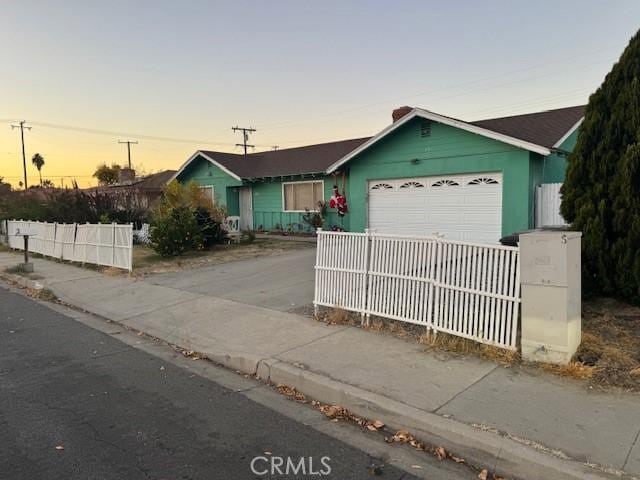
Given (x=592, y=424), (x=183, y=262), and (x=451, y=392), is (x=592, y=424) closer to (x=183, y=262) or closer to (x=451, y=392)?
(x=451, y=392)

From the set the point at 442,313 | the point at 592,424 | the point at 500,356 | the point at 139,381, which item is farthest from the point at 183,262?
the point at 592,424

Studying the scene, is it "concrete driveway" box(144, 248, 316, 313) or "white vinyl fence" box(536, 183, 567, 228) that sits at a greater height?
"white vinyl fence" box(536, 183, 567, 228)

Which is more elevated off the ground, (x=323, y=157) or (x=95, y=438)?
(x=323, y=157)

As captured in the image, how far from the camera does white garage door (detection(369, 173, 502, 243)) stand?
494 inches

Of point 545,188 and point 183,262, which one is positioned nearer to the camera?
point 545,188

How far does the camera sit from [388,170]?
1469 centimetres

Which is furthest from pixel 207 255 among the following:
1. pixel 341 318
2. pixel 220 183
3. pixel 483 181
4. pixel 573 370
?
pixel 573 370

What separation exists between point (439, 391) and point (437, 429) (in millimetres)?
680

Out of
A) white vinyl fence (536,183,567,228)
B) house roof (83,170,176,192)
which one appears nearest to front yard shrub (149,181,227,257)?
white vinyl fence (536,183,567,228)

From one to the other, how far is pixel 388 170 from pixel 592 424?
11693 millimetres

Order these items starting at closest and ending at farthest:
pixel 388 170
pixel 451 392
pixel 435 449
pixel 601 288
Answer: pixel 435 449, pixel 451 392, pixel 601 288, pixel 388 170

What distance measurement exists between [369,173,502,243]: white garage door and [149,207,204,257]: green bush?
18.8 ft

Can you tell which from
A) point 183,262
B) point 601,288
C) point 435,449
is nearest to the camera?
point 435,449

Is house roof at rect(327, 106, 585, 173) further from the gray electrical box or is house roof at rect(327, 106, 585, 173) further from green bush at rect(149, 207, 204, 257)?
the gray electrical box
